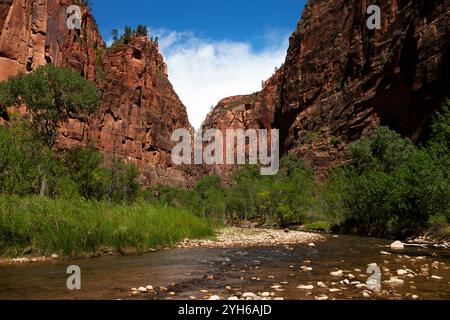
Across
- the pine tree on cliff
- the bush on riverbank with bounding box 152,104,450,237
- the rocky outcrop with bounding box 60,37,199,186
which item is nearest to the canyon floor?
the bush on riverbank with bounding box 152,104,450,237

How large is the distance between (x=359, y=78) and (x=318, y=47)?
26.7m

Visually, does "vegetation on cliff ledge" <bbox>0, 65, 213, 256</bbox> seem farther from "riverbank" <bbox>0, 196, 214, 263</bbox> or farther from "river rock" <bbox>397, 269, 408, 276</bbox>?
"river rock" <bbox>397, 269, 408, 276</bbox>

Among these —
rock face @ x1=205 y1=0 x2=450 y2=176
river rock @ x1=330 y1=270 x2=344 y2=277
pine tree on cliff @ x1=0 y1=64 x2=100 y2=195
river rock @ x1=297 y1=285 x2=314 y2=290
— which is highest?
rock face @ x1=205 y1=0 x2=450 y2=176

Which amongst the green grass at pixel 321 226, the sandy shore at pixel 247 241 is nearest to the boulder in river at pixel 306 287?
the sandy shore at pixel 247 241

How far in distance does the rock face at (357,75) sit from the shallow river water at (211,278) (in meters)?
52.0

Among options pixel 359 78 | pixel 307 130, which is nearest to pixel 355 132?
pixel 359 78

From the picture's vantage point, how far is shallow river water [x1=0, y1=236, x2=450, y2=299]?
829 cm

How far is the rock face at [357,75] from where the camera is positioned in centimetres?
5917

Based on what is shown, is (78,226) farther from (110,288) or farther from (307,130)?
(307,130)

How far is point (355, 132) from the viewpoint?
82000 mm

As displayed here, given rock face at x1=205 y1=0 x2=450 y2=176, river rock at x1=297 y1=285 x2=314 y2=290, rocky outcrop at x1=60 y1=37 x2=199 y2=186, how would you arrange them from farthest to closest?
rocky outcrop at x1=60 y1=37 x2=199 y2=186 < rock face at x1=205 y1=0 x2=450 y2=176 < river rock at x1=297 y1=285 x2=314 y2=290

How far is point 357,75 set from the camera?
87938 millimetres

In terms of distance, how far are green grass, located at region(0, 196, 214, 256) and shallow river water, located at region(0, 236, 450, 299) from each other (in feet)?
4.20

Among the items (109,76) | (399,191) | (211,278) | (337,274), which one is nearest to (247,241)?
(399,191)
